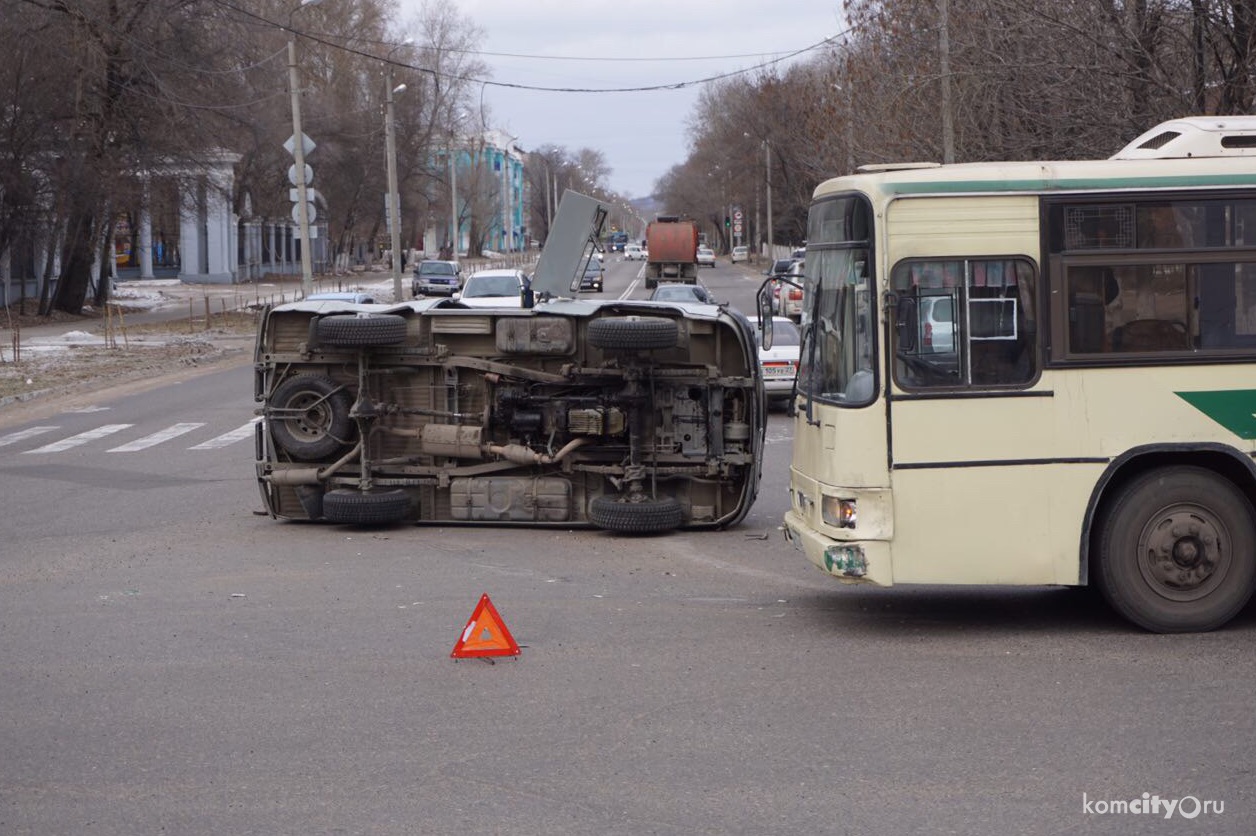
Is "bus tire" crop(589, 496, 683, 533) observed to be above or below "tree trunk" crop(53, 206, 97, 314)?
below

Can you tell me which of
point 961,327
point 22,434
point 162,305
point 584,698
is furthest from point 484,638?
point 162,305

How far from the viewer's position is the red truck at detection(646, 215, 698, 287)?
67000 millimetres

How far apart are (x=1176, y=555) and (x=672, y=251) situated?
6012 cm

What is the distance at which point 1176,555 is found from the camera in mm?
7926

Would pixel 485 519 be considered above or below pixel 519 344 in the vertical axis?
below

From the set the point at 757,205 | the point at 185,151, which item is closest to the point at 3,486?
the point at 185,151

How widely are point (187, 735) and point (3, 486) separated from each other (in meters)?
9.68

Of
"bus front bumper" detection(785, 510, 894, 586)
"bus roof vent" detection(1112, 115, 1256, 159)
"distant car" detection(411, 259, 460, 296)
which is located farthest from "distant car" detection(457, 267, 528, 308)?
"bus front bumper" detection(785, 510, 894, 586)

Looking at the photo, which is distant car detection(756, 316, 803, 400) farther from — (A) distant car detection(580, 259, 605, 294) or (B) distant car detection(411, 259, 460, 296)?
(A) distant car detection(580, 259, 605, 294)

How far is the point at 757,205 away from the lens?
99.6m

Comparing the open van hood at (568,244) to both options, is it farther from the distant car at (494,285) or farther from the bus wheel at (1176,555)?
the distant car at (494,285)

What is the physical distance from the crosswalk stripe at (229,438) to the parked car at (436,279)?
35.8 m

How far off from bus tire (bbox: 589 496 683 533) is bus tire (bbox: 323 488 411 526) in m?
1.70

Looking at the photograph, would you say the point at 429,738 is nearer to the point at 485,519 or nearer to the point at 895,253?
the point at 895,253
